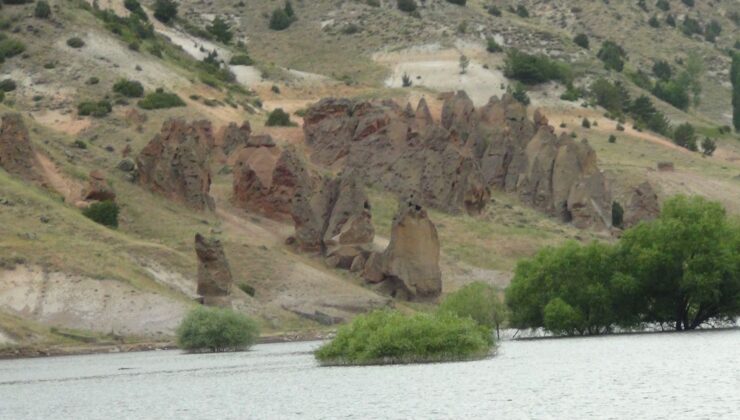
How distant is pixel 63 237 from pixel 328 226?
25.0 meters

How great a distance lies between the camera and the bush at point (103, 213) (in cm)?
12531

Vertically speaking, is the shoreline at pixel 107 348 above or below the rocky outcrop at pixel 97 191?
below

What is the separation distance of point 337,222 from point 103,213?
64.4 feet

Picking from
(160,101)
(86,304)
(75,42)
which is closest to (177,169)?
(86,304)

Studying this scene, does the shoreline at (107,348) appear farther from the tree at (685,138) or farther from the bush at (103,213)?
the tree at (685,138)

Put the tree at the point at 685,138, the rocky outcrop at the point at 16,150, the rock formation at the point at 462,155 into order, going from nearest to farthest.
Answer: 1. the rocky outcrop at the point at 16,150
2. the rock formation at the point at 462,155
3. the tree at the point at 685,138

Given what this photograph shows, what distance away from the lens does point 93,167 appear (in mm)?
138875

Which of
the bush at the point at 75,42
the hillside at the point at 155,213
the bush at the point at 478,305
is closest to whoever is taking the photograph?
the bush at the point at 478,305

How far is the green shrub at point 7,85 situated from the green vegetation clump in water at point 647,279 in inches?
3454

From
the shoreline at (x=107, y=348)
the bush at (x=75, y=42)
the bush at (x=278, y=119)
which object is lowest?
the shoreline at (x=107, y=348)

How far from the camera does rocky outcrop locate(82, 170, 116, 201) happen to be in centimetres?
12838

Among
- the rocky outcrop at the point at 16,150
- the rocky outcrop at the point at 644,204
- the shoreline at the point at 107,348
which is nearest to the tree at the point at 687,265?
the shoreline at the point at 107,348

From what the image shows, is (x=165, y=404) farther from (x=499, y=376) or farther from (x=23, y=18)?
(x=23, y=18)

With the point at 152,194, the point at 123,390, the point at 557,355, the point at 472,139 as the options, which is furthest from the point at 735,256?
the point at 472,139
